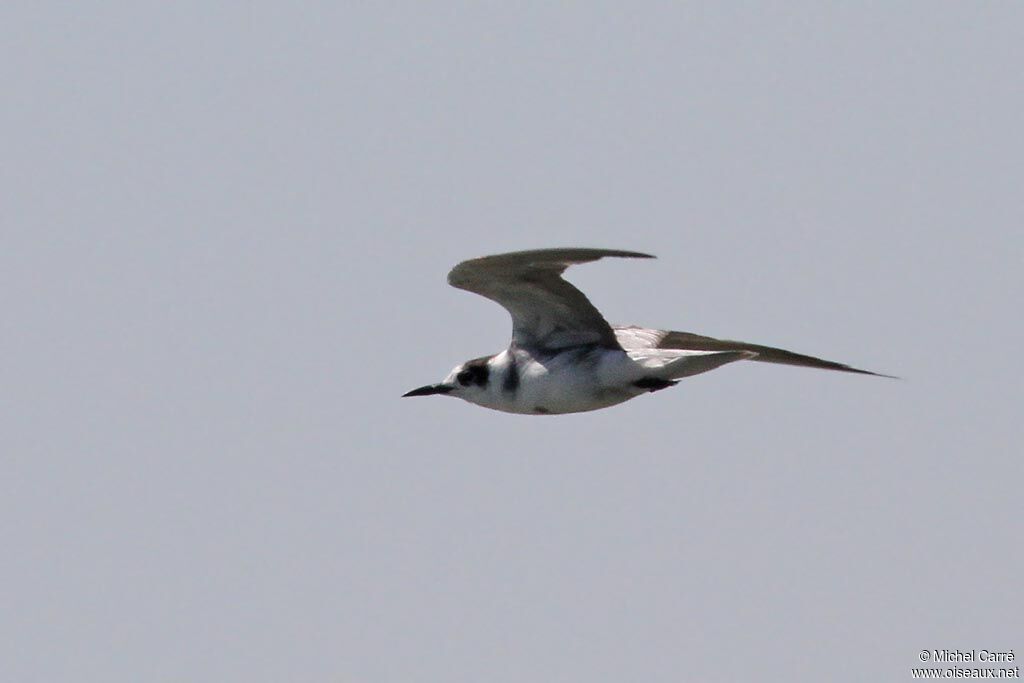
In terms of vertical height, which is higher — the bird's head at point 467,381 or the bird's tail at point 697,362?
the bird's tail at point 697,362

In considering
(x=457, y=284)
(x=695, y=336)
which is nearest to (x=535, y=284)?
(x=457, y=284)

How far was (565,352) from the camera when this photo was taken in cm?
1864

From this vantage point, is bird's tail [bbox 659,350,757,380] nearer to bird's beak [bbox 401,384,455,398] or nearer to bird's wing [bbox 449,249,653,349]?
bird's wing [bbox 449,249,653,349]

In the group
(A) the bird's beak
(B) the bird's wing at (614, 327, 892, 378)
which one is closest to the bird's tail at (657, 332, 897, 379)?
(B) the bird's wing at (614, 327, 892, 378)

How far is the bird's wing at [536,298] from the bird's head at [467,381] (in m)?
0.69

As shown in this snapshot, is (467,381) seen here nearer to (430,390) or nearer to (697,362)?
(430,390)

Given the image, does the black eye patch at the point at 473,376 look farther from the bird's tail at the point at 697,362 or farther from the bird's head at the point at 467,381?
the bird's tail at the point at 697,362

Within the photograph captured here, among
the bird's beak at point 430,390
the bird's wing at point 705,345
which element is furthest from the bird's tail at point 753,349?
the bird's beak at point 430,390

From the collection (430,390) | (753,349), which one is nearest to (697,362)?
(753,349)

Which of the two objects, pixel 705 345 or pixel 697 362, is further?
pixel 705 345

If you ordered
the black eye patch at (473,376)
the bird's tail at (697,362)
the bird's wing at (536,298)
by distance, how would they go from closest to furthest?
the bird's tail at (697,362), the bird's wing at (536,298), the black eye patch at (473,376)

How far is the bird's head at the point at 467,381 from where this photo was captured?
19547 mm

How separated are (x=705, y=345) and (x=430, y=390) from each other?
3105 mm

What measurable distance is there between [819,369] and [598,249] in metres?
3.64
